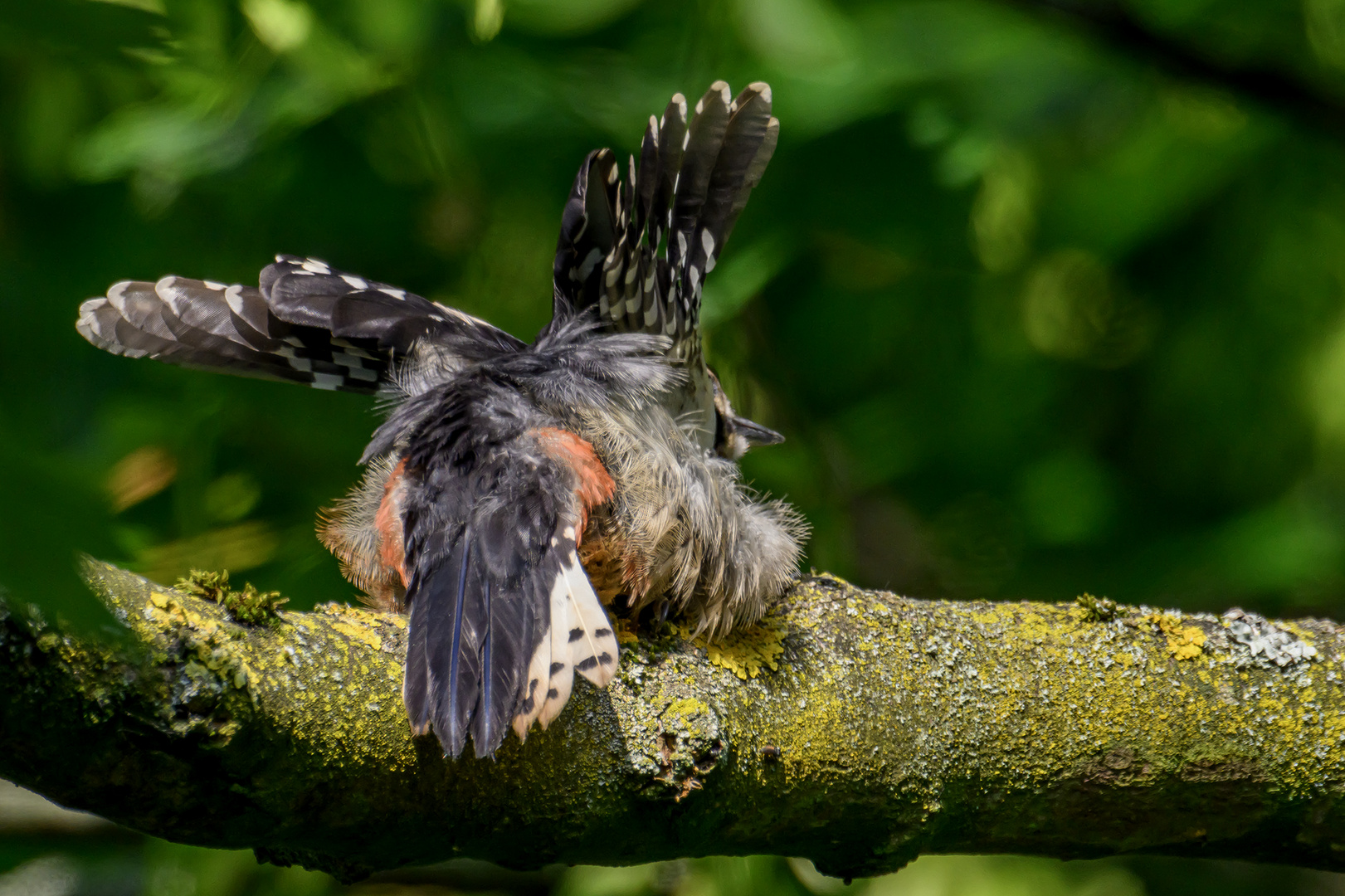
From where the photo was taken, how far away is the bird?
1822 mm

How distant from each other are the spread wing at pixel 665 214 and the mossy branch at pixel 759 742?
2.31 feet

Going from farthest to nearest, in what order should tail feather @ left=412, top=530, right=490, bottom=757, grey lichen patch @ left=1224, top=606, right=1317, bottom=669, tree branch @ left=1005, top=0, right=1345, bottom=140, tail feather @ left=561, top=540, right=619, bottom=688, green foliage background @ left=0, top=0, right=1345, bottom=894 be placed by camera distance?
green foliage background @ left=0, top=0, right=1345, bottom=894, tree branch @ left=1005, top=0, right=1345, bottom=140, grey lichen patch @ left=1224, top=606, right=1317, bottom=669, tail feather @ left=561, top=540, right=619, bottom=688, tail feather @ left=412, top=530, right=490, bottom=757

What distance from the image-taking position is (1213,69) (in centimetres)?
304

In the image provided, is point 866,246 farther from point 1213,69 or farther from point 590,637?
point 590,637

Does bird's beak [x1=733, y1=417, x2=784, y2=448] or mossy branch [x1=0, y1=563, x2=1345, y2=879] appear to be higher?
bird's beak [x1=733, y1=417, x2=784, y2=448]

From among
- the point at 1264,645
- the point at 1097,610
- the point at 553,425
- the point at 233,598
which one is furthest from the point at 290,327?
the point at 1264,645

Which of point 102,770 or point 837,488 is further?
point 837,488

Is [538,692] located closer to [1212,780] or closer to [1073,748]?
[1073,748]

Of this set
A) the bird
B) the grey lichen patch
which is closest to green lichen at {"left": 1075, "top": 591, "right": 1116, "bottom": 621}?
the grey lichen patch

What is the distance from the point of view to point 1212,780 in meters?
2.04

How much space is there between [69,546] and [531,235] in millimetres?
3375

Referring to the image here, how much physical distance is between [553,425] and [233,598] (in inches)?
30.2

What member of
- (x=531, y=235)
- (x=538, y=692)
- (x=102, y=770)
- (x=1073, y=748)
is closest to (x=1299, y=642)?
(x=1073, y=748)

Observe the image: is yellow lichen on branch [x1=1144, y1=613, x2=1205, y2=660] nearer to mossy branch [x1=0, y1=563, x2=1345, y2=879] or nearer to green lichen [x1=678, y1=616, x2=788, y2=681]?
mossy branch [x1=0, y1=563, x2=1345, y2=879]
